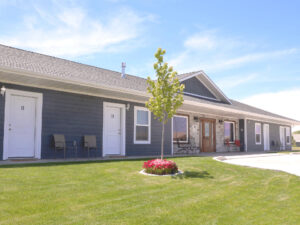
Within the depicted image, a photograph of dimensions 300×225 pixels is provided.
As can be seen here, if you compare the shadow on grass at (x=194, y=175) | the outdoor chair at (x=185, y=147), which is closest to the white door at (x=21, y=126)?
the shadow on grass at (x=194, y=175)

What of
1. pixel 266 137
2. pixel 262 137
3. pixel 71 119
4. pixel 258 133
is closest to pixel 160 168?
pixel 71 119

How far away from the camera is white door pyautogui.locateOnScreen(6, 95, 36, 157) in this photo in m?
8.39

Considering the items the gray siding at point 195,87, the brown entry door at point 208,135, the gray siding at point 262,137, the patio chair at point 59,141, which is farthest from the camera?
the gray siding at point 262,137

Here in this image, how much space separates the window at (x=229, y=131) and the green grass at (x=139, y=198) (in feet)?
36.5

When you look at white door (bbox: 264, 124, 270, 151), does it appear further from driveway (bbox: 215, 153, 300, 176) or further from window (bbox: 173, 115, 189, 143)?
driveway (bbox: 215, 153, 300, 176)

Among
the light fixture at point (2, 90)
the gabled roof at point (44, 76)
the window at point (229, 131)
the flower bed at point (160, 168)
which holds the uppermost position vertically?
the gabled roof at point (44, 76)

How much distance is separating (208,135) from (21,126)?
10918mm

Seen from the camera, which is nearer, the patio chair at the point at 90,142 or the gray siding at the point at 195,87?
the patio chair at the point at 90,142

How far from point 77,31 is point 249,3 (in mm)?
7241

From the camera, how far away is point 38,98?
8.83m

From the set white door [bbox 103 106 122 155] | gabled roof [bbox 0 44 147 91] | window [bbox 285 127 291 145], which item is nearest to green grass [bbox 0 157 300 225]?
gabled roof [bbox 0 44 147 91]

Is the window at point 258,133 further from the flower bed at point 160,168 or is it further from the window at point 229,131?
the flower bed at point 160,168

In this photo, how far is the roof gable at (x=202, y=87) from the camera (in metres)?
15.1

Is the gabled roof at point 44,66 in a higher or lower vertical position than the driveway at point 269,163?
higher
